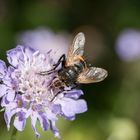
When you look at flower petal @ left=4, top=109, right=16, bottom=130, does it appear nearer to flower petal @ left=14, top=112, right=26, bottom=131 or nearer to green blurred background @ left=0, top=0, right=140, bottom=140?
flower petal @ left=14, top=112, right=26, bottom=131

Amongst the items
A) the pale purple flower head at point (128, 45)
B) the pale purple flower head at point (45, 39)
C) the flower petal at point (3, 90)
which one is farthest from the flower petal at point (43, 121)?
the pale purple flower head at point (128, 45)

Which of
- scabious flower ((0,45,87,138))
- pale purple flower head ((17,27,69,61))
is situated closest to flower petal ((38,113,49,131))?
scabious flower ((0,45,87,138))

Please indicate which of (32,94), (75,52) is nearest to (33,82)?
(32,94)

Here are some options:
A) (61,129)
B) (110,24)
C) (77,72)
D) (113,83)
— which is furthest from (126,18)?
(77,72)

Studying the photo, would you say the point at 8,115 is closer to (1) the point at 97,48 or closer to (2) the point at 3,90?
(2) the point at 3,90

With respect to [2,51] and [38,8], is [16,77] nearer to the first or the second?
[2,51]
